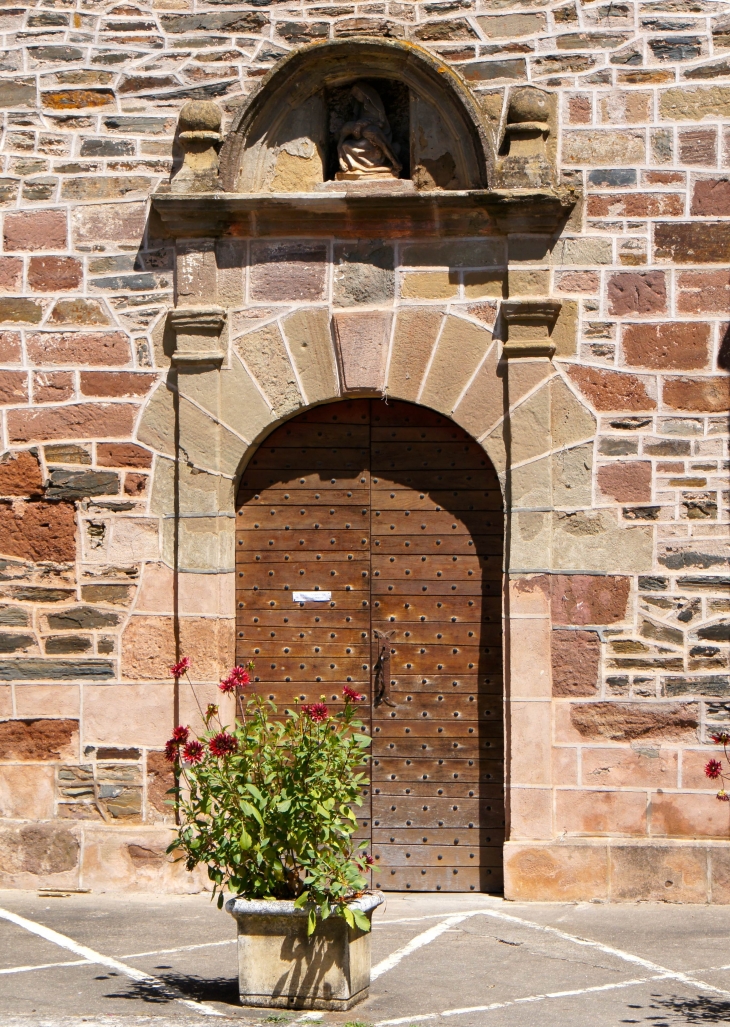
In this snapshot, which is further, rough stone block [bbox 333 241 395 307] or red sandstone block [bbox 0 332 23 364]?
red sandstone block [bbox 0 332 23 364]

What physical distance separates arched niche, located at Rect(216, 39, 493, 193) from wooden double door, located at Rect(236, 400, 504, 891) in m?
1.23

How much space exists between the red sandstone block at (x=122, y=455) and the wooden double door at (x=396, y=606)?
1.72 feet

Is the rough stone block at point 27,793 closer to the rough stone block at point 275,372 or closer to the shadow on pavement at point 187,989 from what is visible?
the shadow on pavement at point 187,989

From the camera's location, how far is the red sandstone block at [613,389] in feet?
22.1

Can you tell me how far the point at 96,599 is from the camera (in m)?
6.95

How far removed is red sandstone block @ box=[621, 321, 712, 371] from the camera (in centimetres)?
673

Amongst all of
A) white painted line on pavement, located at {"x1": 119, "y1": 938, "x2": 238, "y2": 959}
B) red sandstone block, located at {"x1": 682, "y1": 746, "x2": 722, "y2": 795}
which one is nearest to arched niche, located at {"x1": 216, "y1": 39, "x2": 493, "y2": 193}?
red sandstone block, located at {"x1": 682, "y1": 746, "x2": 722, "y2": 795}

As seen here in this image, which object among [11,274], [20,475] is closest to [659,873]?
[20,475]

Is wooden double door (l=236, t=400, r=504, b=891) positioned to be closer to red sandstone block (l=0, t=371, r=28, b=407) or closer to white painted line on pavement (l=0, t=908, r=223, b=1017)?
red sandstone block (l=0, t=371, r=28, b=407)

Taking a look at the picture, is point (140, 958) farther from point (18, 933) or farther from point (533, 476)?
point (533, 476)

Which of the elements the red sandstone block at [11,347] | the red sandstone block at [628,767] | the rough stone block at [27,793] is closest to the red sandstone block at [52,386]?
the red sandstone block at [11,347]

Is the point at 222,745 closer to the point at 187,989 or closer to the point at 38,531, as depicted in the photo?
the point at 187,989

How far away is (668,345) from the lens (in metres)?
6.74

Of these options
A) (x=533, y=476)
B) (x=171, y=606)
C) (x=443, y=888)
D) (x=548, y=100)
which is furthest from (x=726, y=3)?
(x=443, y=888)
